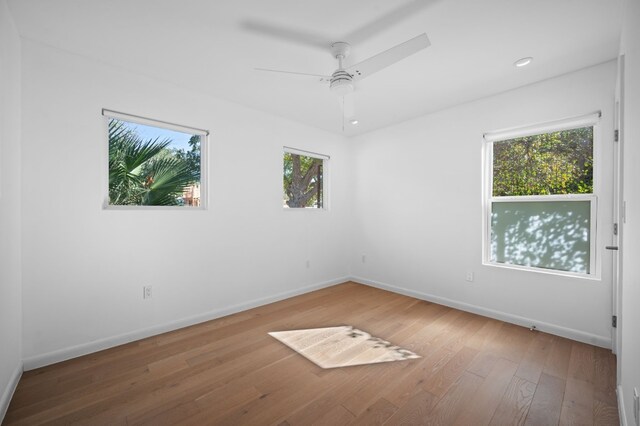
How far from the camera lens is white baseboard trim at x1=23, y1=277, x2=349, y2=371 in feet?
6.98

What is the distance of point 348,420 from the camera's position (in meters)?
1.60

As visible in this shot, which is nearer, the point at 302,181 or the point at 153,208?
the point at 153,208

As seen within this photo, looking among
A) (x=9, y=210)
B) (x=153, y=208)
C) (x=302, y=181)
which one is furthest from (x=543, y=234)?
(x=9, y=210)

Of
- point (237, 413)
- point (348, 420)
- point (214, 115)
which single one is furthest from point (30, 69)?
point (348, 420)

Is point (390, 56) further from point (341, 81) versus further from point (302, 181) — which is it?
point (302, 181)

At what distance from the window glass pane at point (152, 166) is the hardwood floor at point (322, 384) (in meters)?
1.36

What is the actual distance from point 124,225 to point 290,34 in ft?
7.13

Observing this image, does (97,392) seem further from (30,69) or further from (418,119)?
(418,119)

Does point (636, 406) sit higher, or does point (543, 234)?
point (543, 234)

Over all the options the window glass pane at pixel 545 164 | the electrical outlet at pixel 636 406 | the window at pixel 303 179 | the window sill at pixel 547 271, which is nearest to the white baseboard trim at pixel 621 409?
the electrical outlet at pixel 636 406

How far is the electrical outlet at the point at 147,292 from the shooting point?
2.61m

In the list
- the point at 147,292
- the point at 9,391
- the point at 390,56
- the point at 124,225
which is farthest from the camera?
the point at 147,292

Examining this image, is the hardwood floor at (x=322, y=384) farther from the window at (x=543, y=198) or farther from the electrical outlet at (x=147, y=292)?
the window at (x=543, y=198)

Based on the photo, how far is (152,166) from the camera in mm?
2758
